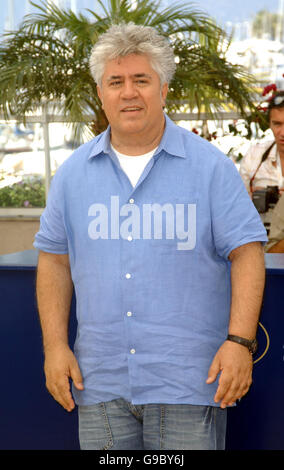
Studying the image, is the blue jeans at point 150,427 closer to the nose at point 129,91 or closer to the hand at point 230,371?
the hand at point 230,371

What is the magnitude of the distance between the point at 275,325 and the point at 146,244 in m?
0.90

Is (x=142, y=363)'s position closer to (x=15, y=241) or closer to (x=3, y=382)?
(x=3, y=382)

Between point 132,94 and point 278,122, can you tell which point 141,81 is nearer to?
point 132,94

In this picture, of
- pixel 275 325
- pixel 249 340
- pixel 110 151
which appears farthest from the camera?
pixel 275 325

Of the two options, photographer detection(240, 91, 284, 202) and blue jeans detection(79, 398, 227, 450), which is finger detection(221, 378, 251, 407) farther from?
photographer detection(240, 91, 284, 202)

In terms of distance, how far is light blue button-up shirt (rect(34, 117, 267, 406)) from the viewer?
1421 mm

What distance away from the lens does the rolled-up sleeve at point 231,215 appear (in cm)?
139

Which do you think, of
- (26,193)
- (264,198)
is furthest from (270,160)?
(26,193)

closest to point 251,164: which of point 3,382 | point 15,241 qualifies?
point 3,382

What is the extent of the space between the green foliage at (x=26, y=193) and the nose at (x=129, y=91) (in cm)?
599

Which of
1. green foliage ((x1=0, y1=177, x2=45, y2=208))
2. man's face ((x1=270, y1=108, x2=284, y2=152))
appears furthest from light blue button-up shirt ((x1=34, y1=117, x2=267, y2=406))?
green foliage ((x1=0, y1=177, x2=45, y2=208))

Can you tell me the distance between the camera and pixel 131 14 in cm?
478

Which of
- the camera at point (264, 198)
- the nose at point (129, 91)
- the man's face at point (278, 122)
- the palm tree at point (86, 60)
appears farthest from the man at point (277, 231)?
the palm tree at point (86, 60)
